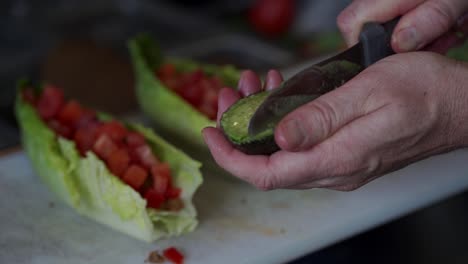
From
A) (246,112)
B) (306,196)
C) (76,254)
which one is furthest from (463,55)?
(76,254)

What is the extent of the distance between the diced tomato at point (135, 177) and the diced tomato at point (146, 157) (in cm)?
5

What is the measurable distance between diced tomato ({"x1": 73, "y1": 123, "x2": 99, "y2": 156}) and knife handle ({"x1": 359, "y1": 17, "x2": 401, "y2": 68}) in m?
0.63

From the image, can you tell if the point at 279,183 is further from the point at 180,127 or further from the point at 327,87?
the point at 180,127

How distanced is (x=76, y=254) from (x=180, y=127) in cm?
44

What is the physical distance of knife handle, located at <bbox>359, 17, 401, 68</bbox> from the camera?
56.6 inches

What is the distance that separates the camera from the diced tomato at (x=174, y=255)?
153 cm

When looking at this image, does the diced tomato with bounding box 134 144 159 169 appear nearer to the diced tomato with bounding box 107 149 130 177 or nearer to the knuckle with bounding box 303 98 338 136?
the diced tomato with bounding box 107 149 130 177

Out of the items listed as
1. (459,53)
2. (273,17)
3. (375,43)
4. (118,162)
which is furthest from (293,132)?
(273,17)

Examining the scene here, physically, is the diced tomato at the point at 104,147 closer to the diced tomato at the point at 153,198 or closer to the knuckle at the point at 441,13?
the diced tomato at the point at 153,198

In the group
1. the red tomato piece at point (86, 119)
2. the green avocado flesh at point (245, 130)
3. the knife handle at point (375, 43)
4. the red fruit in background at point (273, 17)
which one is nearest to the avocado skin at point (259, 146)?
the green avocado flesh at point (245, 130)

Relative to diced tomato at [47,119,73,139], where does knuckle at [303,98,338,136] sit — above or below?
below

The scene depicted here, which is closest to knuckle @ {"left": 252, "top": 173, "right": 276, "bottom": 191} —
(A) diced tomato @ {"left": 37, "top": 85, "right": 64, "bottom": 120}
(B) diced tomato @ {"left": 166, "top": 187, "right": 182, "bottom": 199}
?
(B) diced tomato @ {"left": 166, "top": 187, "right": 182, "bottom": 199}

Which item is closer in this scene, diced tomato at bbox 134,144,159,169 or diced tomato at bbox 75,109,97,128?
diced tomato at bbox 134,144,159,169

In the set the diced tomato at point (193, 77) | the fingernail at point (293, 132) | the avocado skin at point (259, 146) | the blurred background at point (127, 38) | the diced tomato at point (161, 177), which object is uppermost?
the blurred background at point (127, 38)
